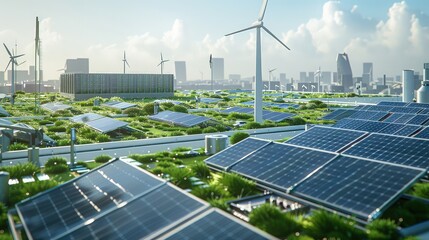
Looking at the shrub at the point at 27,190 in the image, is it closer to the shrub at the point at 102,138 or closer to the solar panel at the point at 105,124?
the shrub at the point at 102,138

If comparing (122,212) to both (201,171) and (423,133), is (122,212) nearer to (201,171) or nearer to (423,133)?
(201,171)

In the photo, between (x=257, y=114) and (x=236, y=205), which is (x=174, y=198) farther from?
(x=257, y=114)

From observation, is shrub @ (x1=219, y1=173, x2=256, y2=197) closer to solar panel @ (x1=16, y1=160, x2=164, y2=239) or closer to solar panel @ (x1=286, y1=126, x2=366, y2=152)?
solar panel @ (x1=16, y1=160, x2=164, y2=239)

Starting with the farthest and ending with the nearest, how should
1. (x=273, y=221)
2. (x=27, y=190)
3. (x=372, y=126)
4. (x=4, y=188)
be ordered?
1. (x=372, y=126)
2. (x=27, y=190)
3. (x=4, y=188)
4. (x=273, y=221)

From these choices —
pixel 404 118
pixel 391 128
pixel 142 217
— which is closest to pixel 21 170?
pixel 142 217

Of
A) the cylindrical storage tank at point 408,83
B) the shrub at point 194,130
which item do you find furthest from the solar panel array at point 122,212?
the cylindrical storage tank at point 408,83
